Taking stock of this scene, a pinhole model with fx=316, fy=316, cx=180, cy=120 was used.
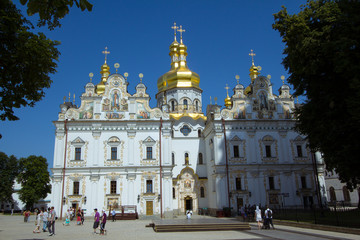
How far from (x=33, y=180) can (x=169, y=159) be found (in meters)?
30.0

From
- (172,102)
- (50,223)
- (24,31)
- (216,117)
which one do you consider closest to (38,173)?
(172,102)

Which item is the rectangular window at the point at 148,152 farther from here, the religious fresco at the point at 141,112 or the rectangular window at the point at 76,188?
the rectangular window at the point at 76,188

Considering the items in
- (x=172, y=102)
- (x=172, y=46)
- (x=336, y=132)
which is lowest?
(x=336, y=132)

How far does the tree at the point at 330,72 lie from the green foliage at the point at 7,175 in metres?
52.1

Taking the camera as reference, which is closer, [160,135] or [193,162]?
[160,135]

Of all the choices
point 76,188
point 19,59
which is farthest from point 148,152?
point 19,59

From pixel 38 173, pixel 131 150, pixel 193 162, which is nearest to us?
pixel 131 150

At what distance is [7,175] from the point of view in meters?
56.0

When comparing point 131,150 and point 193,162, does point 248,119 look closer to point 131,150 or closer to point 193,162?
point 193,162

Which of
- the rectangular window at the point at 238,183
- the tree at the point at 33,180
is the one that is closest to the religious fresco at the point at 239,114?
the rectangular window at the point at 238,183

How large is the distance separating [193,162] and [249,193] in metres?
8.03

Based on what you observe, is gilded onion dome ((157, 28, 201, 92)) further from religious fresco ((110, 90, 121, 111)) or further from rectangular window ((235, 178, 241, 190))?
rectangular window ((235, 178, 241, 190))

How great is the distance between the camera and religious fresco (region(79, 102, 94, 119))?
110 ft

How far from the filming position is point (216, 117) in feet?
115
